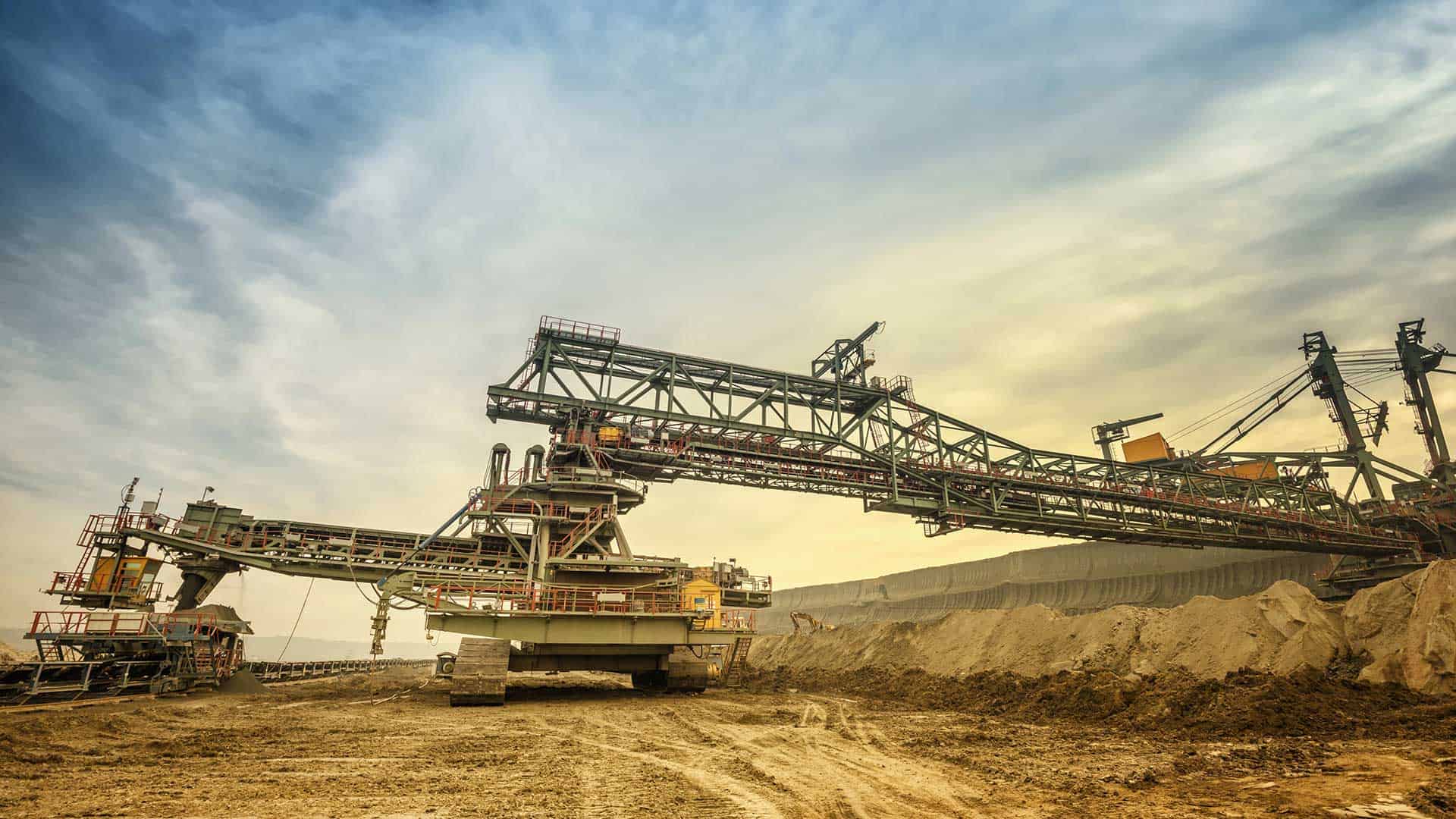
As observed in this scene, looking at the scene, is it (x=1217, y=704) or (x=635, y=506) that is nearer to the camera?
(x=1217, y=704)

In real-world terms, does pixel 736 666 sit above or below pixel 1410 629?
below

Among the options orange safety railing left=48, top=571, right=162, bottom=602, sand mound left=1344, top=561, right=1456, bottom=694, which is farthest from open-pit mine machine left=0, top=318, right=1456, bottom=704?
sand mound left=1344, top=561, right=1456, bottom=694

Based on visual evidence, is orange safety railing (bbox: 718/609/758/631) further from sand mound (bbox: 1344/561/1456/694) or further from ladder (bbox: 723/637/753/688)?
sand mound (bbox: 1344/561/1456/694)

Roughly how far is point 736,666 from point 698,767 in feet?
54.7

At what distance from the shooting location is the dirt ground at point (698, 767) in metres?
5.24

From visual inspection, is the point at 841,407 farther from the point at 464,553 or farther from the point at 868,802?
the point at 868,802

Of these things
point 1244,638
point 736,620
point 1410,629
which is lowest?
point 1244,638

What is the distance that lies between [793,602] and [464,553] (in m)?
55.1

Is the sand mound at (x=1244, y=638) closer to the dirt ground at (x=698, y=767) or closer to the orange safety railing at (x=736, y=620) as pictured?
the dirt ground at (x=698, y=767)

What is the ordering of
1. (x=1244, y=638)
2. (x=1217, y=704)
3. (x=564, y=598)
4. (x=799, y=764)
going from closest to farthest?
(x=799, y=764) < (x=1217, y=704) < (x=1244, y=638) < (x=564, y=598)

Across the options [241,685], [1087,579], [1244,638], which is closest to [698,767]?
[1244,638]

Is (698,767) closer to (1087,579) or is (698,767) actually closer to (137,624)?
(137,624)

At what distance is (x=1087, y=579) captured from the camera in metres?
43.2

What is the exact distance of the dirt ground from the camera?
5238 mm
